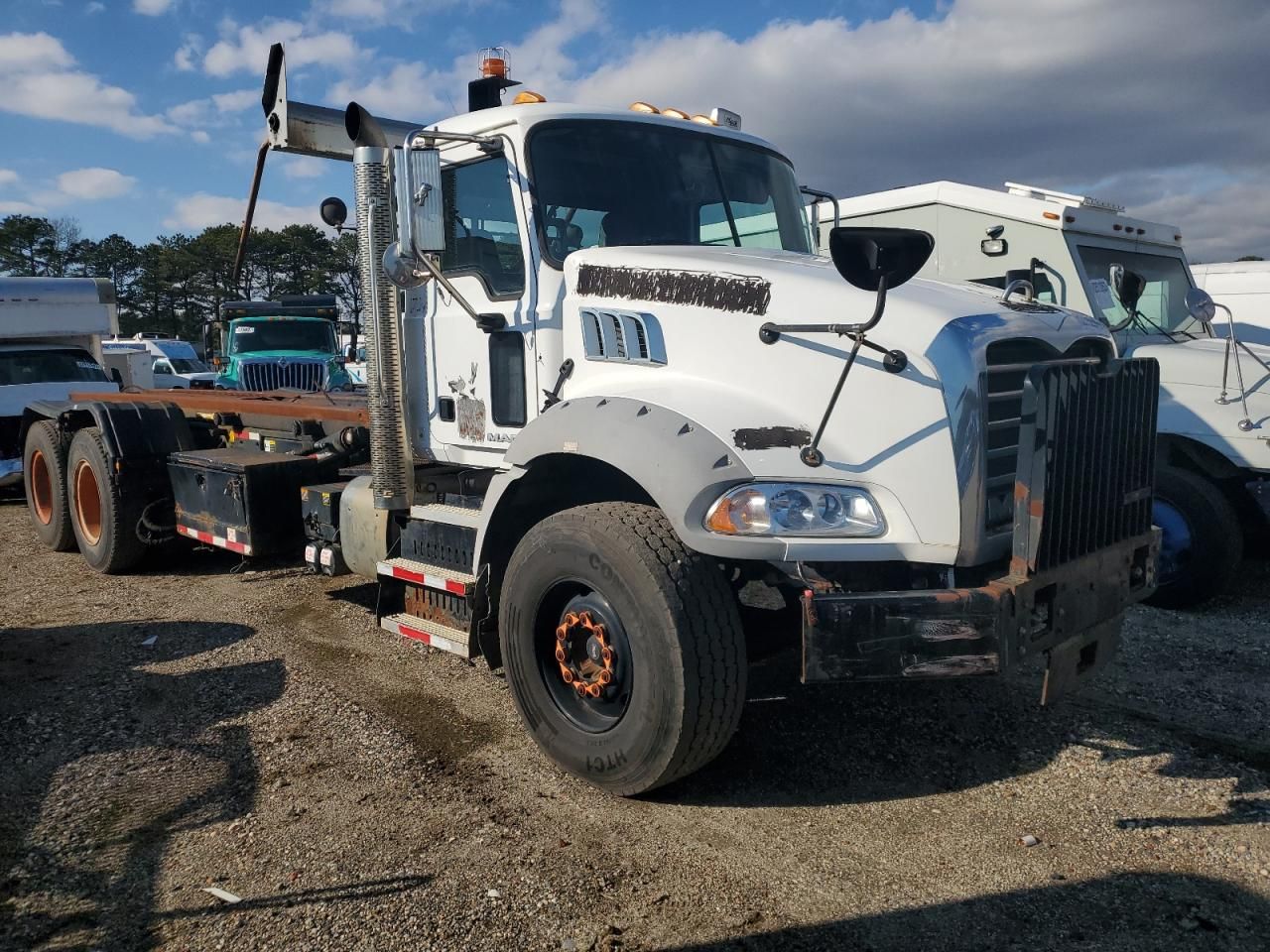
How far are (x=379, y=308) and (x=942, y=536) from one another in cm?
284

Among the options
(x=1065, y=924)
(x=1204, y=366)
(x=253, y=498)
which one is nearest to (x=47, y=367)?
(x=253, y=498)

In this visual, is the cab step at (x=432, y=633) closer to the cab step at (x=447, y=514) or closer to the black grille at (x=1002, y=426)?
the cab step at (x=447, y=514)

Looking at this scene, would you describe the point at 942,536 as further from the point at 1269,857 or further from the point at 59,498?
the point at 59,498

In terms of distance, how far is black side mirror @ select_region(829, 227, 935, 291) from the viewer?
9.48 ft

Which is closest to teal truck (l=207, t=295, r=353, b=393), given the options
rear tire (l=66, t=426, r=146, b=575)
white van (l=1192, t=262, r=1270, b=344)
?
rear tire (l=66, t=426, r=146, b=575)

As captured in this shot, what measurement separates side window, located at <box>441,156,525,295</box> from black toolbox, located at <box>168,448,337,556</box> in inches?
80.3

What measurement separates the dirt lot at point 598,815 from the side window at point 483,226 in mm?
2006

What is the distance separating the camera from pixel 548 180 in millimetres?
4223

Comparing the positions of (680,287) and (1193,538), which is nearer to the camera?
(680,287)

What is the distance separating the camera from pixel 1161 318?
302 inches

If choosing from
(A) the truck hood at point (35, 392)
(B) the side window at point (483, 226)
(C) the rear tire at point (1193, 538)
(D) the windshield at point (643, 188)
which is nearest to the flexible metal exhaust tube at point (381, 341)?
(B) the side window at point (483, 226)

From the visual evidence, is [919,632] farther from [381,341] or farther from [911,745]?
[381,341]

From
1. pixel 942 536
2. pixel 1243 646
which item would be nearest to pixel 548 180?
pixel 942 536

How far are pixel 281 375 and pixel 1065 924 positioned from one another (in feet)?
42.7
